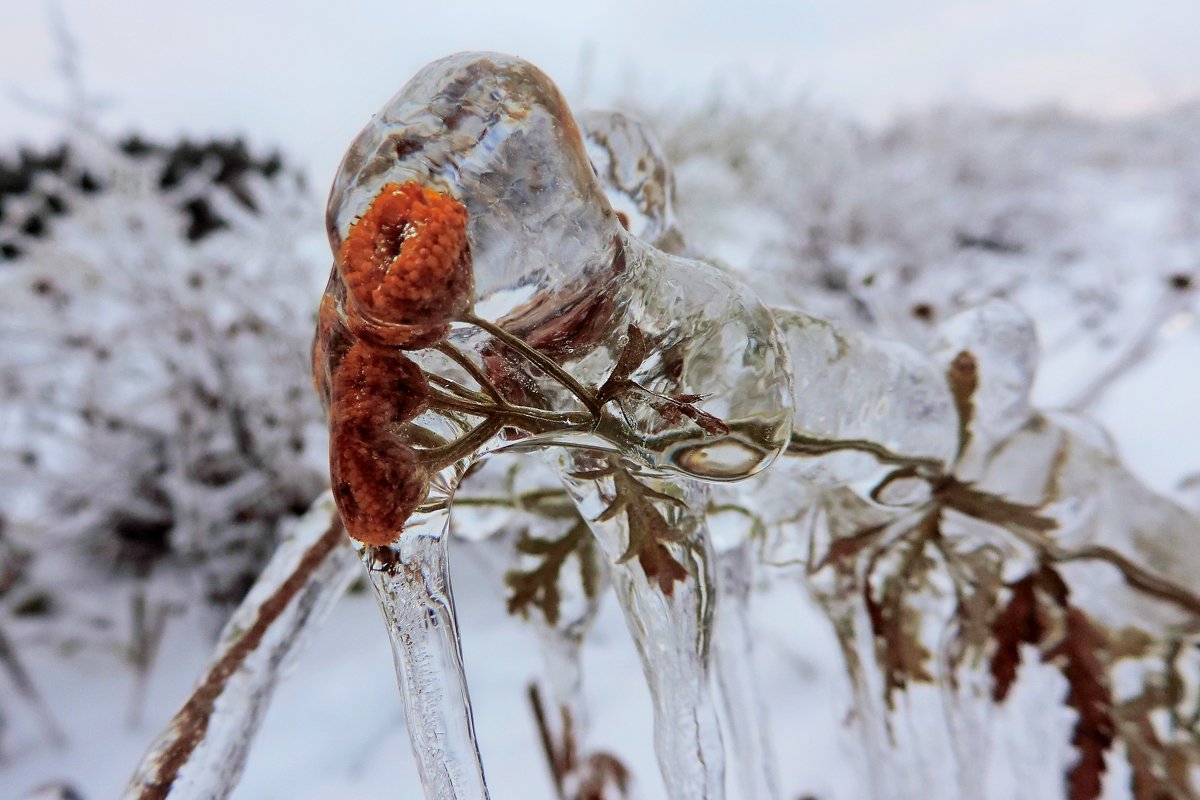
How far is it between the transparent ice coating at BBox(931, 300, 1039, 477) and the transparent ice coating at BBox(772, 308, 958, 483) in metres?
0.01

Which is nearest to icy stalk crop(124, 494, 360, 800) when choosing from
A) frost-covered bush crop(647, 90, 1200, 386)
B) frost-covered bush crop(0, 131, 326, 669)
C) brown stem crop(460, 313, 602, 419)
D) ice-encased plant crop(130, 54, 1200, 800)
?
ice-encased plant crop(130, 54, 1200, 800)

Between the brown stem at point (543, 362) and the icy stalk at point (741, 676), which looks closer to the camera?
the brown stem at point (543, 362)

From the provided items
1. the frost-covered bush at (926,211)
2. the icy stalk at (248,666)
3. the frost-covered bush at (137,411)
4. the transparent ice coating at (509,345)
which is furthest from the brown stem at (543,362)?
the frost-covered bush at (926,211)

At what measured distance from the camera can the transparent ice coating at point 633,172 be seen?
8.1 inches

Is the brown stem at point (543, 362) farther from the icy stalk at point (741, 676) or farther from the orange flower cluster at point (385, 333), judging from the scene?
the icy stalk at point (741, 676)

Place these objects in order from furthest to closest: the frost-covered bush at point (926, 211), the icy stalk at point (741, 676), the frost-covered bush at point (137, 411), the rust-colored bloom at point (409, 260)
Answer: the frost-covered bush at point (926, 211) < the frost-covered bush at point (137, 411) < the icy stalk at point (741, 676) < the rust-colored bloom at point (409, 260)

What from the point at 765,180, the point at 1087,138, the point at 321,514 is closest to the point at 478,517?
the point at 321,514

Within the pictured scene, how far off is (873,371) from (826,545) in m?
0.07

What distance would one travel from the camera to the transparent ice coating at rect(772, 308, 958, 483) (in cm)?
18

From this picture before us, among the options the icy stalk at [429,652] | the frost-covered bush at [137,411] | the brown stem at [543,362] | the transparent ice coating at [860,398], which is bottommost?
the icy stalk at [429,652]

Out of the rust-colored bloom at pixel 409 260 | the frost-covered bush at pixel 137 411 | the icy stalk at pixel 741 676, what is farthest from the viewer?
the frost-covered bush at pixel 137 411

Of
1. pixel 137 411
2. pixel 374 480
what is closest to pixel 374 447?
A: pixel 374 480

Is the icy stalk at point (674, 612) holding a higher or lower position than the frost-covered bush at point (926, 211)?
lower

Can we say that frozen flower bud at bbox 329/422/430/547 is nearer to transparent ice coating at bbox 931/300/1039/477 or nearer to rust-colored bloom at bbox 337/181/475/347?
rust-colored bloom at bbox 337/181/475/347
